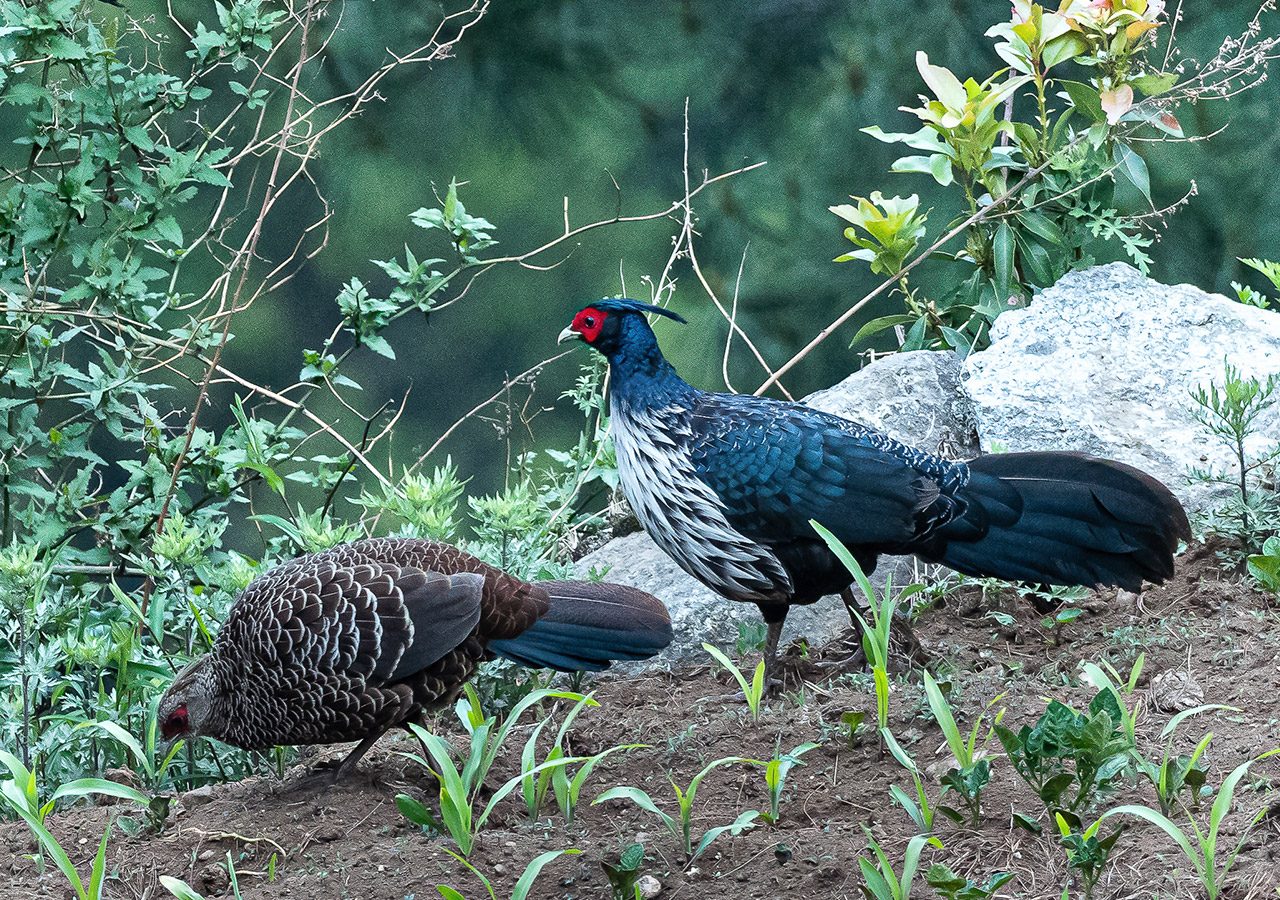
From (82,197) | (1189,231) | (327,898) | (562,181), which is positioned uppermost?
(82,197)

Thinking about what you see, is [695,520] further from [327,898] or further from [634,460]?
[327,898]

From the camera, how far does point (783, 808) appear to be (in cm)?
285

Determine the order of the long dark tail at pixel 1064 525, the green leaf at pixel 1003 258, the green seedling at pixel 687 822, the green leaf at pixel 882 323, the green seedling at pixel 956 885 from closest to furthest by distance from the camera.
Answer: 1. the green seedling at pixel 956 885
2. the green seedling at pixel 687 822
3. the long dark tail at pixel 1064 525
4. the green leaf at pixel 1003 258
5. the green leaf at pixel 882 323

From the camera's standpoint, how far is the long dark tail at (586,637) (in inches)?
131

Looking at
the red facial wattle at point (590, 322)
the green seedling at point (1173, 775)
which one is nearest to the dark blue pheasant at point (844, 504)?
the red facial wattle at point (590, 322)

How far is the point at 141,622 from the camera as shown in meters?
3.94

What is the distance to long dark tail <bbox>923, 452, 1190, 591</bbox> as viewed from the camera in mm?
3486

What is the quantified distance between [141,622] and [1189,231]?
473 cm

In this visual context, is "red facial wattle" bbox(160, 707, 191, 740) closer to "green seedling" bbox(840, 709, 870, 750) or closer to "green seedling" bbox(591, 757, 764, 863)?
"green seedling" bbox(591, 757, 764, 863)

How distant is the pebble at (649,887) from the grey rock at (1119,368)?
88.9 inches

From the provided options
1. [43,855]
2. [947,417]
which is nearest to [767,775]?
[43,855]

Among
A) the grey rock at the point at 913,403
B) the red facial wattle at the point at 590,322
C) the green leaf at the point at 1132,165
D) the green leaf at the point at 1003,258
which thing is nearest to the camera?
the red facial wattle at the point at 590,322

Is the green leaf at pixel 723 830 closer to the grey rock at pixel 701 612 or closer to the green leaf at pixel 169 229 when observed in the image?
the grey rock at pixel 701 612

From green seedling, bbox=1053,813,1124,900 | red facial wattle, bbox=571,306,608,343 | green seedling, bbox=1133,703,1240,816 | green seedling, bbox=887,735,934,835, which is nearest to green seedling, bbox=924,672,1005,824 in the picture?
green seedling, bbox=887,735,934,835
